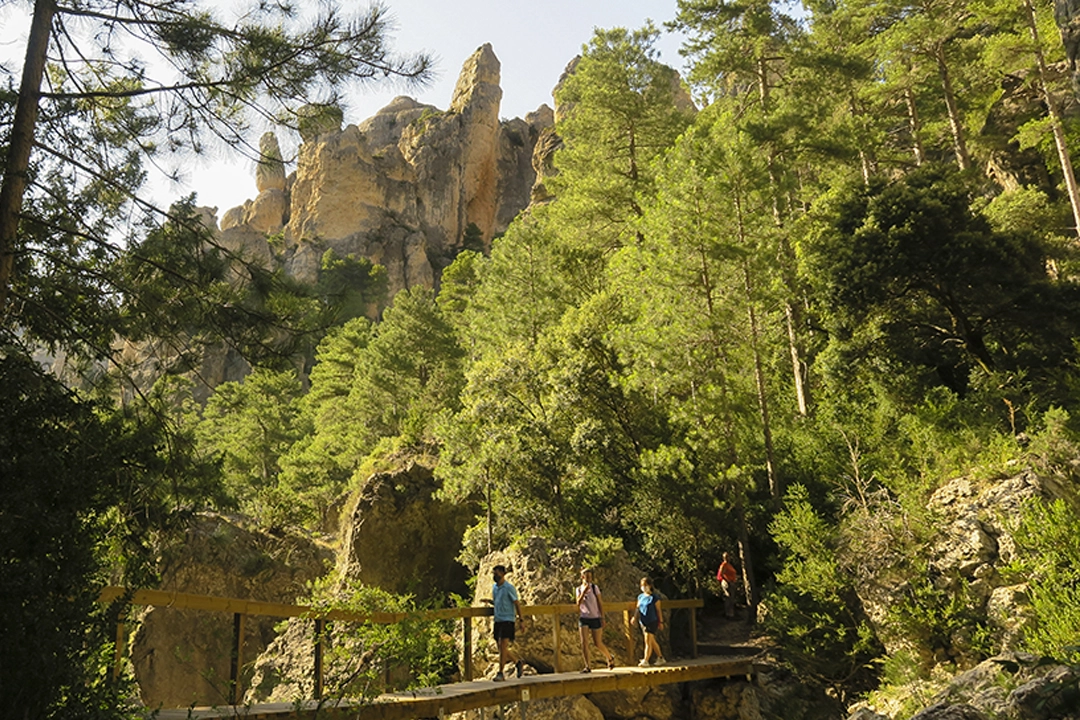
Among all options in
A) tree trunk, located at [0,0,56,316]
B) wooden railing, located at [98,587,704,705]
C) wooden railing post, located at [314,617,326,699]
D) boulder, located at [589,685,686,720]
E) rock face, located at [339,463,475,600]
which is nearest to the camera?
tree trunk, located at [0,0,56,316]

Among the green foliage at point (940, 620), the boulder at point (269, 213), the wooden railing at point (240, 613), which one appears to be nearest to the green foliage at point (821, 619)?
the green foliage at point (940, 620)

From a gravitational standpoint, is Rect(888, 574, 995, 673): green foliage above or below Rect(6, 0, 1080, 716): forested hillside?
below

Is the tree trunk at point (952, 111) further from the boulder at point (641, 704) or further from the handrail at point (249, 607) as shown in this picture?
the handrail at point (249, 607)

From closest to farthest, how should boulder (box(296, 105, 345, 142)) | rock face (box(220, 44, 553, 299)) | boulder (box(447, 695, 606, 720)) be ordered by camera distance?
1. boulder (box(296, 105, 345, 142))
2. boulder (box(447, 695, 606, 720))
3. rock face (box(220, 44, 553, 299))

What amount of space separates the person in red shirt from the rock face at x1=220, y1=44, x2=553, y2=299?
4016 centimetres

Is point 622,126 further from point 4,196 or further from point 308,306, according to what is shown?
point 4,196

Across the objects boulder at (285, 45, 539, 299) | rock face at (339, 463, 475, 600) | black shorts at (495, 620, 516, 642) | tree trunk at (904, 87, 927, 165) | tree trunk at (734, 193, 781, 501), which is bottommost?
black shorts at (495, 620, 516, 642)

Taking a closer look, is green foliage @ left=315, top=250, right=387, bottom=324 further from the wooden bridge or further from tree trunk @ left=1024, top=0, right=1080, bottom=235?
the wooden bridge

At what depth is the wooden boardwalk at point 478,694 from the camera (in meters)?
5.62

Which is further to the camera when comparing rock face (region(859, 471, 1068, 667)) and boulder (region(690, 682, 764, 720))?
boulder (region(690, 682, 764, 720))

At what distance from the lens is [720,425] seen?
12859mm

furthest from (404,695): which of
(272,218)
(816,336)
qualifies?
(272,218)

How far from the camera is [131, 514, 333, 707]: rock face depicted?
1378cm

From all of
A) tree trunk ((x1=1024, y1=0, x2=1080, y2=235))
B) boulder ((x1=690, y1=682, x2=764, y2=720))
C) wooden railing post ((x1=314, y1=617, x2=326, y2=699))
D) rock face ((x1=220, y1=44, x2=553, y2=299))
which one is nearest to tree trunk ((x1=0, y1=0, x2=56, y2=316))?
wooden railing post ((x1=314, y1=617, x2=326, y2=699))
